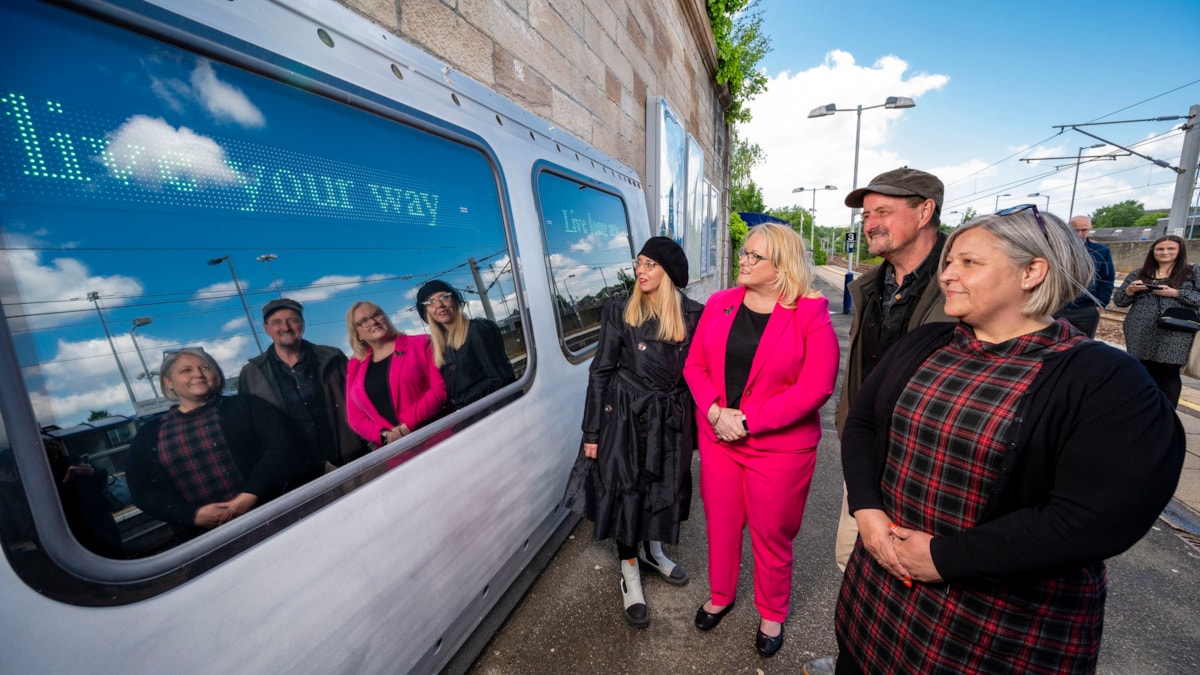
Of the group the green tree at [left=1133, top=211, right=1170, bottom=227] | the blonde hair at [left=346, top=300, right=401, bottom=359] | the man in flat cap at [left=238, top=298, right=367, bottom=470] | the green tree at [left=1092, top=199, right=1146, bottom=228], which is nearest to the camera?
the man in flat cap at [left=238, top=298, right=367, bottom=470]

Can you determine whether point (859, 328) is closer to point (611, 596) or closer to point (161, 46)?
point (611, 596)

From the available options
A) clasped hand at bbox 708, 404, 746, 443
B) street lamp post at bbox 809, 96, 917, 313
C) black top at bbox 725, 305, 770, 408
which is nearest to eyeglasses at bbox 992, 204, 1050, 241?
black top at bbox 725, 305, 770, 408

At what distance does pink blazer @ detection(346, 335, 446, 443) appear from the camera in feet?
4.33

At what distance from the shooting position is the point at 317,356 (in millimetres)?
1212

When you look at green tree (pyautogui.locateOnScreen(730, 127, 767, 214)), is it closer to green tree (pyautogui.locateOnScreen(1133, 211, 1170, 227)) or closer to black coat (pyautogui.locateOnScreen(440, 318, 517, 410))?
black coat (pyautogui.locateOnScreen(440, 318, 517, 410))

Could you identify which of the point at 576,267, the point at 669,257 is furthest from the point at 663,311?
the point at 576,267

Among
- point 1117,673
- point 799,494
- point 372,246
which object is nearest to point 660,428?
point 799,494

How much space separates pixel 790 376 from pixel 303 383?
5.69ft

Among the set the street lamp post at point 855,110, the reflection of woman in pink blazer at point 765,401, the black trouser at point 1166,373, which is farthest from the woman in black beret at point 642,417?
the street lamp post at point 855,110

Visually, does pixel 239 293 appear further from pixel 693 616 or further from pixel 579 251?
pixel 693 616

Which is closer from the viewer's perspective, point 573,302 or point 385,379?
point 385,379

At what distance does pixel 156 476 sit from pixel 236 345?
28cm

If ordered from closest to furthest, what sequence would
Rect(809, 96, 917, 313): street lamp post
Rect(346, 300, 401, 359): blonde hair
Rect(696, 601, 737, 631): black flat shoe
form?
1. Rect(346, 300, 401, 359): blonde hair
2. Rect(696, 601, 737, 631): black flat shoe
3. Rect(809, 96, 917, 313): street lamp post

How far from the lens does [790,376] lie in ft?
6.55
